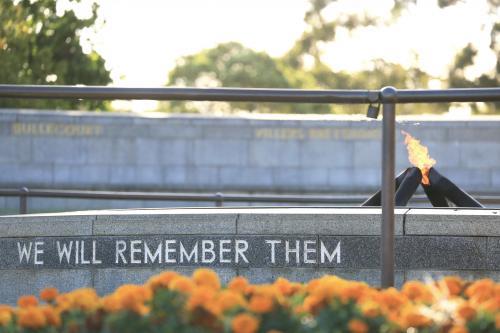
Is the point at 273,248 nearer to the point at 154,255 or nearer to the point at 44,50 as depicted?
the point at 154,255

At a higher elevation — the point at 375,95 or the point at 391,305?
the point at 375,95

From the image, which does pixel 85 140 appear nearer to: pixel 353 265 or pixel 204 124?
pixel 204 124

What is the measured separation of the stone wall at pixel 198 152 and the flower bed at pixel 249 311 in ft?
68.4

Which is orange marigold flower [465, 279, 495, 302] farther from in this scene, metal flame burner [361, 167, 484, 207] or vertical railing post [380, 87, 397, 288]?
metal flame burner [361, 167, 484, 207]

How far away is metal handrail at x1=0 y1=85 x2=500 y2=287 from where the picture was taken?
5.07 m

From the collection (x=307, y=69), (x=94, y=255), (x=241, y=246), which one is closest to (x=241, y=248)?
(x=241, y=246)

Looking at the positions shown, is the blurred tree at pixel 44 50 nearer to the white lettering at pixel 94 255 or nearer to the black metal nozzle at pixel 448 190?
the black metal nozzle at pixel 448 190

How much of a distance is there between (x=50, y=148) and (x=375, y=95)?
2035cm

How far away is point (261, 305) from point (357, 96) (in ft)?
6.45

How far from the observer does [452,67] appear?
59.9 meters

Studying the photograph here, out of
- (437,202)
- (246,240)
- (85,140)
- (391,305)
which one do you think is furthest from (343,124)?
(391,305)

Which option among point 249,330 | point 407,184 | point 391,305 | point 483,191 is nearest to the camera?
point 249,330

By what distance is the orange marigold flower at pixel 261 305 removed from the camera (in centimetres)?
360

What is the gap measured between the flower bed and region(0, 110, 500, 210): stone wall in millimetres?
20861
